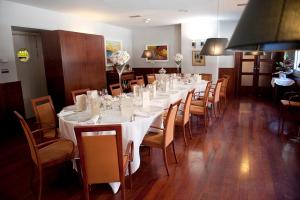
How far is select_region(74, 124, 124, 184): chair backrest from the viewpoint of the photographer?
1943mm

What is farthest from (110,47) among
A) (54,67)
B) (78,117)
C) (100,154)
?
(100,154)

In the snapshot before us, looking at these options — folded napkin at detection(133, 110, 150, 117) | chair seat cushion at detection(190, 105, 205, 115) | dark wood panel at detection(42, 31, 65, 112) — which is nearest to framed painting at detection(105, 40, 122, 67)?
dark wood panel at detection(42, 31, 65, 112)

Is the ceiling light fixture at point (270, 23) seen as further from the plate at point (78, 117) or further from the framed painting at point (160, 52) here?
the framed painting at point (160, 52)

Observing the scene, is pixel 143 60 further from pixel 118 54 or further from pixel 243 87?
pixel 118 54

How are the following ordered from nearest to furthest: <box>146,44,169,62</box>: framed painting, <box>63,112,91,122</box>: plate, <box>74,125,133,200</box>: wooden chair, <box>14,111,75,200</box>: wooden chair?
1. <box>74,125,133,200</box>: wooden chair
2. <box>14,111,75,200</box>: wooden chair
3. <box>63,112,91,122</box>: plate
4. <box>146,44,169,62</box>: framed painting

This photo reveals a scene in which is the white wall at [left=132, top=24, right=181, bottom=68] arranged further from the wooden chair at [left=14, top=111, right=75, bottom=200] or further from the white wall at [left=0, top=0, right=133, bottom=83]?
the wooden chair at [left=14, top=111, right=75, bottom=200]

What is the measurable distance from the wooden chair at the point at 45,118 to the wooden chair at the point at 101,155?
1.35m

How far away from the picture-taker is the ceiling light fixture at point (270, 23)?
67 centimetres

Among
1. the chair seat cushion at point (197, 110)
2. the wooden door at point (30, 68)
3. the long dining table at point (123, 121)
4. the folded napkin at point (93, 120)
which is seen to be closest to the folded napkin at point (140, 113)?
the long dining table at point (123, 121)

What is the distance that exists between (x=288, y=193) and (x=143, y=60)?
26.1ft

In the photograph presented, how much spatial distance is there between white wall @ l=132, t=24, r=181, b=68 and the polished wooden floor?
5.38 meters

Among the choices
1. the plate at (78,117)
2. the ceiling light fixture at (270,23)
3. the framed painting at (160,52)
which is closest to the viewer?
the ceiling light fixture at (270,23)

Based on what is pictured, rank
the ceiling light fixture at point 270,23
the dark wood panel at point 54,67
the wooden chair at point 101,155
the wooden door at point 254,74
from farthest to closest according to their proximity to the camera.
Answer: the wooden door at point 254,74
the dark wood panel at point 54,67
the wooden chair at point 101,155
the ceiling light fixture at point 270,23

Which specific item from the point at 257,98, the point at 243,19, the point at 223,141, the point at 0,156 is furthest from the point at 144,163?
the point at 257,98
